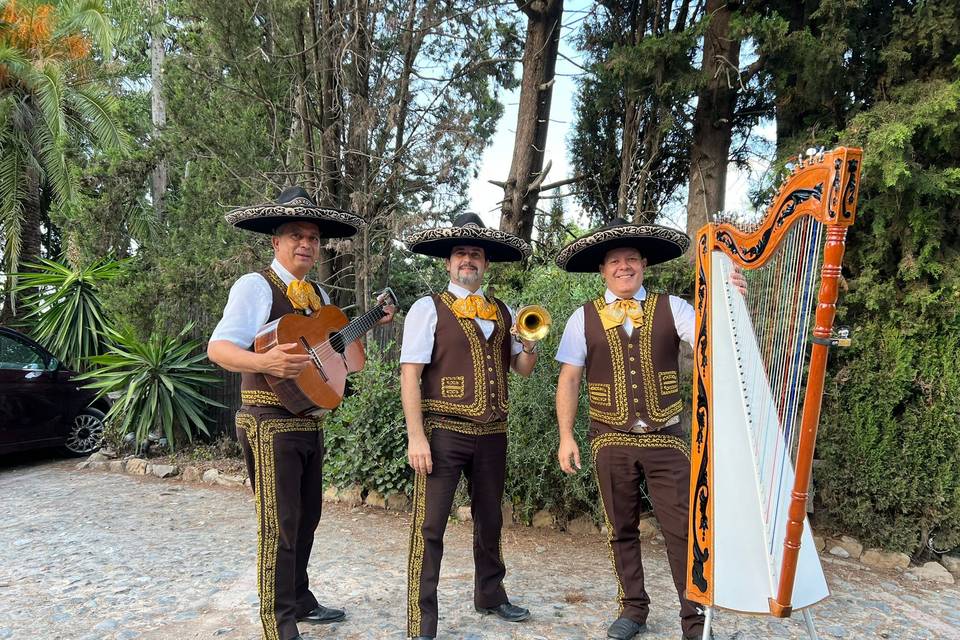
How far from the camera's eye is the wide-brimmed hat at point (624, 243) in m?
2.93

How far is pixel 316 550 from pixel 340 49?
4545 mm

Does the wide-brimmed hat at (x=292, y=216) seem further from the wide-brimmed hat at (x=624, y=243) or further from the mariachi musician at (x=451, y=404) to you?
the wide-brimmed hat at (x=624, y=243)

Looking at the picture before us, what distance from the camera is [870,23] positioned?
4871mm

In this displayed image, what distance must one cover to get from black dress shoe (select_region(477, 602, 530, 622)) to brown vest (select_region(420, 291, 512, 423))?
1.07 meters

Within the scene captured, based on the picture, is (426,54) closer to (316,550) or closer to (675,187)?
(675,187)

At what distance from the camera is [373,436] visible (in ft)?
17.5

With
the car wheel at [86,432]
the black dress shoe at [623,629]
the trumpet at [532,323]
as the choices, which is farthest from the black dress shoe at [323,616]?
the car wheel at [86,432]

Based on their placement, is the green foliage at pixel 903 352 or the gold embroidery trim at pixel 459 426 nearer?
the gold embroidery trim at pixel 459 426

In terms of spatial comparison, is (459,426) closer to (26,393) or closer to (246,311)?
(246,311)

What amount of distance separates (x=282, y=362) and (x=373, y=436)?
283 centimetres

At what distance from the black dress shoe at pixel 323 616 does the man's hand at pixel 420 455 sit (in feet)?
3.44

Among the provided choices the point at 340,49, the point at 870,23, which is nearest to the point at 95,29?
the point at 340,49

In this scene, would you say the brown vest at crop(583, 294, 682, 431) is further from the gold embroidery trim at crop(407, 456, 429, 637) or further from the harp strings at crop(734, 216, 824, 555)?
the gold embroidery trim at crop(407, 456, 429, 637)

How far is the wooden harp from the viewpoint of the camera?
69.1 inches
